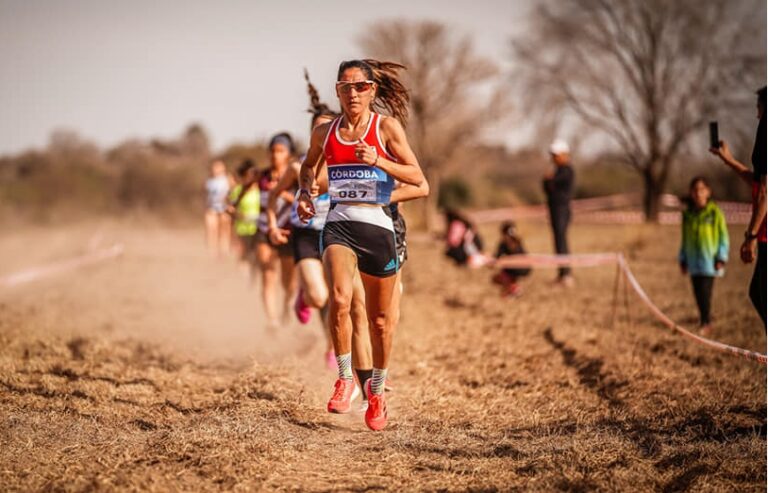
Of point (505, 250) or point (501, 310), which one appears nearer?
point (501, 310)

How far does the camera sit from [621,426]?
16.8 ft

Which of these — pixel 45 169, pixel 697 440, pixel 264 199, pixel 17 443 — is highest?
pixel 45 169

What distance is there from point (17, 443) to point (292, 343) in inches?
175

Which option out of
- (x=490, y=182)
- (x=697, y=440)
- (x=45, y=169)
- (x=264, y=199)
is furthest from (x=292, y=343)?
(x=490, y=182)

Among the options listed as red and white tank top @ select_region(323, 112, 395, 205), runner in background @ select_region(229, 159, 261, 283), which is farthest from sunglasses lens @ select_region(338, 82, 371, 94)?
runner in background @ select_region(229, 159, 261, 283)

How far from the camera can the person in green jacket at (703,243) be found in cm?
862

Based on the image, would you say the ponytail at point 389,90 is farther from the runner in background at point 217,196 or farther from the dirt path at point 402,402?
the runner in background at point 217,196

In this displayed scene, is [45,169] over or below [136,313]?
over

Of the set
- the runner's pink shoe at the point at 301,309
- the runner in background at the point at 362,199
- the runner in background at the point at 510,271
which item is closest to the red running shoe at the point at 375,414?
the runner in background at the point at 362,199

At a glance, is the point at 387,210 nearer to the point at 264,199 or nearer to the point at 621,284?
the point at 264,199

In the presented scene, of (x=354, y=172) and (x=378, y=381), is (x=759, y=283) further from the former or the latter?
(x=354, y=172)

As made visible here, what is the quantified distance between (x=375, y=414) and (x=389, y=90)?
2.30 m

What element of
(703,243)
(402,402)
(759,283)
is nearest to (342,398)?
(402,402)

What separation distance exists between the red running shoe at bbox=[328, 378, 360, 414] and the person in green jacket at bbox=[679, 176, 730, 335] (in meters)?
5.46
